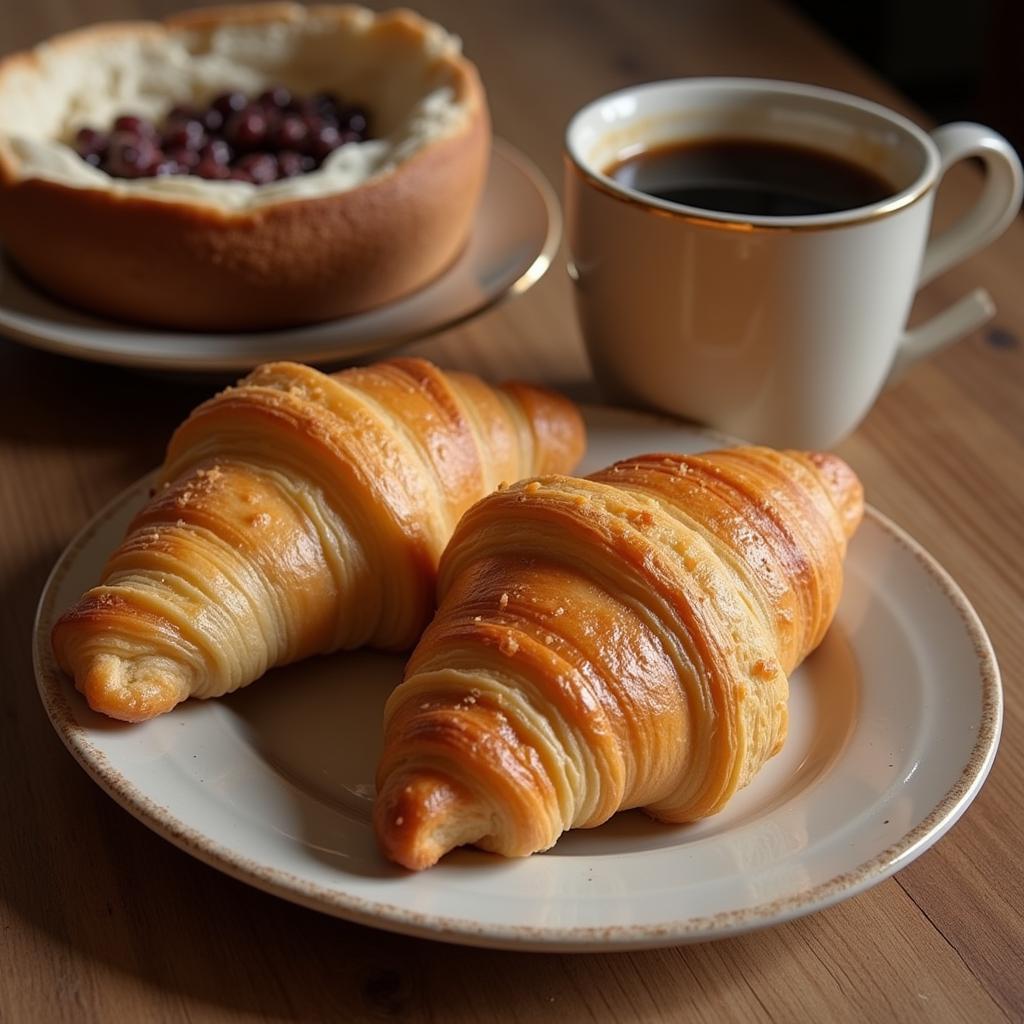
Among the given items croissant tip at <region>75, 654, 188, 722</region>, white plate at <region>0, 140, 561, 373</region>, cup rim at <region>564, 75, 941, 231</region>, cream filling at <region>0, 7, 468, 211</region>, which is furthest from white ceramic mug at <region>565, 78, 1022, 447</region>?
croissant tip at <region>75, 654, 188, 722</region>

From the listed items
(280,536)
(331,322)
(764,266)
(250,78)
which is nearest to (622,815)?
(280,536)

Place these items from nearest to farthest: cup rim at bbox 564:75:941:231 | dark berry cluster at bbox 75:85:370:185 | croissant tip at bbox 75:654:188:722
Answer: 1. croissant tip at bbox 75:654:188:722
2. cup rim at bbox 564:75:941:231
3. dark berry cluster at bbox 75:85:370:185

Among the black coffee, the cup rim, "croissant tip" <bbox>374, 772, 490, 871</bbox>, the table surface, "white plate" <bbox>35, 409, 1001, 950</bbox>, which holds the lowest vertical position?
the table surface

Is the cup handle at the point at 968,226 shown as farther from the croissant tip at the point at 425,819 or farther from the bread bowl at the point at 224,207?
the croissant tip at the point at 425,819

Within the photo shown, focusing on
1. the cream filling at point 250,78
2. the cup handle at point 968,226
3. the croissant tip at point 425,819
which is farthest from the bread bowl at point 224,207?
the croissant tip at point 425,819

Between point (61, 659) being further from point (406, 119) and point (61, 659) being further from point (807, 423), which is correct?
point (406, 119)

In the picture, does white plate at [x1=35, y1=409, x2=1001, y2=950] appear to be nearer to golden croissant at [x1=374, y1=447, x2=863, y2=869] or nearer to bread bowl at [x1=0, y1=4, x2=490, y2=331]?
golden croissant at [x1=374, y1=447, x2=863, y2=869]

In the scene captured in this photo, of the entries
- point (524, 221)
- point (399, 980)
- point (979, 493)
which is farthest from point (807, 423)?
point (399, 980)
